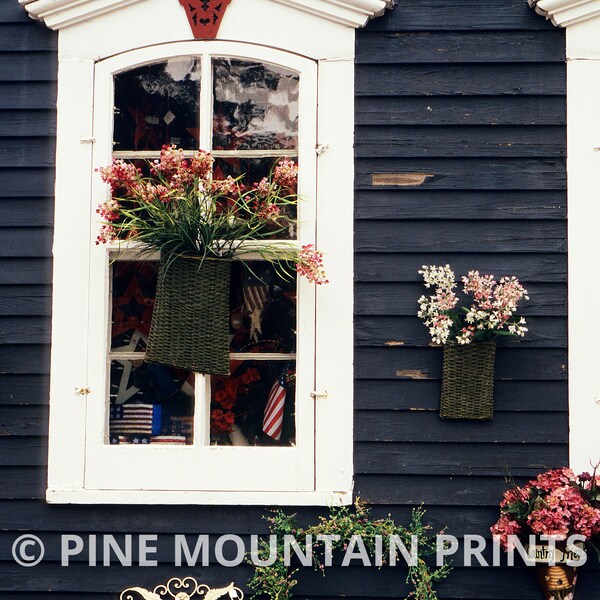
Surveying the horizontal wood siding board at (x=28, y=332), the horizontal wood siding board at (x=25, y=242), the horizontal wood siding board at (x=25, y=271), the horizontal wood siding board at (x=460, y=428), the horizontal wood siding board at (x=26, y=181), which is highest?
the horizontal wood siding board at (x=26, y=181)

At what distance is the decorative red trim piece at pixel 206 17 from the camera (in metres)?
3.90

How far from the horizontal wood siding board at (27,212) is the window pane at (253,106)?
720 millimetres

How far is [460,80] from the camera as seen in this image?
152 inches

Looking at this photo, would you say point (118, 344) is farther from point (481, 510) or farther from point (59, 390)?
point (481, 510)

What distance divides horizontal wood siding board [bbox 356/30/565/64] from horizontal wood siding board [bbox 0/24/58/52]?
1.26m

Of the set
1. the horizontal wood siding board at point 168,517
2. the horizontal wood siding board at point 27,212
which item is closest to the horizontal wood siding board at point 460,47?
the horizontal wood siding board at point 27,212

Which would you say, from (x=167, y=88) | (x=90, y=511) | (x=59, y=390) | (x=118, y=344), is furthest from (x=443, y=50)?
(x=90, y=511)

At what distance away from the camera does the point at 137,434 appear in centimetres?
386

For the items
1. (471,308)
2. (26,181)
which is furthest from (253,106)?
(471,308)

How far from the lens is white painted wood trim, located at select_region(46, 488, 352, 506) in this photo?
372 centimetres

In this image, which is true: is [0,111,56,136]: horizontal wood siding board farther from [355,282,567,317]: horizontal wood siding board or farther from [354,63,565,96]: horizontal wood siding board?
[355,282,567,317]: horizontal wood siding board

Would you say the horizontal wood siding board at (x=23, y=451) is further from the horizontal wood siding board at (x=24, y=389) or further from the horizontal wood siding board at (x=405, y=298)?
the horizontal wood siding board at (x=405, y=298)

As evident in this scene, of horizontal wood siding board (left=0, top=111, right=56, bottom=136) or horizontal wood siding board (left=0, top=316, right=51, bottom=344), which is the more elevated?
horizontal wood siding board (left=0, top=111, right=56, bottom=136)

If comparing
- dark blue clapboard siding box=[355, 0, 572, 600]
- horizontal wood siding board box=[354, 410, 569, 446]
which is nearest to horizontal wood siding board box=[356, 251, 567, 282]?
dark blue clapboard siding box=[355, 0, 572, 600]
